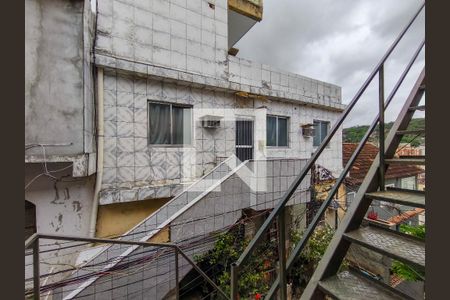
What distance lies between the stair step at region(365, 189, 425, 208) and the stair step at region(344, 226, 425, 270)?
0.28 m

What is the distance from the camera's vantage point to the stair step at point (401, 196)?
176 centimetres

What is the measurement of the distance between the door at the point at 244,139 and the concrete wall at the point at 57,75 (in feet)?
12.1

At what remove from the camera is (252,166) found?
471 centimetres

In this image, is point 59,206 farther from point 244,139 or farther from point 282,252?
point 244,139

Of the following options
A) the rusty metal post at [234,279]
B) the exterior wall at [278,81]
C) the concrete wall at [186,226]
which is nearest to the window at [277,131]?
the exterior wall at [278,81]

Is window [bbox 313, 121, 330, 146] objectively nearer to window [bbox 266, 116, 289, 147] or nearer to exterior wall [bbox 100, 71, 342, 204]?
window [bbox 266, 116, 289, 147]

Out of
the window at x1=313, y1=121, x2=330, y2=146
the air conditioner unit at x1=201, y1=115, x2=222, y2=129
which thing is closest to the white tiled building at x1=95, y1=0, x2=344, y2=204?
the air conditioner unit at x1=201, y1=115, x2=222, y2=129

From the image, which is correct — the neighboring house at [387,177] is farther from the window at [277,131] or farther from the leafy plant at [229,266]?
the leafy plant at [229,266]

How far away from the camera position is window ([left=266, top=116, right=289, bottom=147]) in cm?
675

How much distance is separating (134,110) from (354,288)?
15.3 ft

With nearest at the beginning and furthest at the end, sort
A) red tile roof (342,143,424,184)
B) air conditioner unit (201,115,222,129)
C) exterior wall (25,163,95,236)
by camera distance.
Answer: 1. exterior wall (25,163,95,236)
2. air conditioner unit (201,115,222,129)
3. red tile roof (342,143,424,184)

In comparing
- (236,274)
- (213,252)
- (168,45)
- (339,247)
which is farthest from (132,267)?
(168,45)

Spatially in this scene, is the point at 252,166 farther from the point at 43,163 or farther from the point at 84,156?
the point at 43,163

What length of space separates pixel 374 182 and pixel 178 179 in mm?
4078
